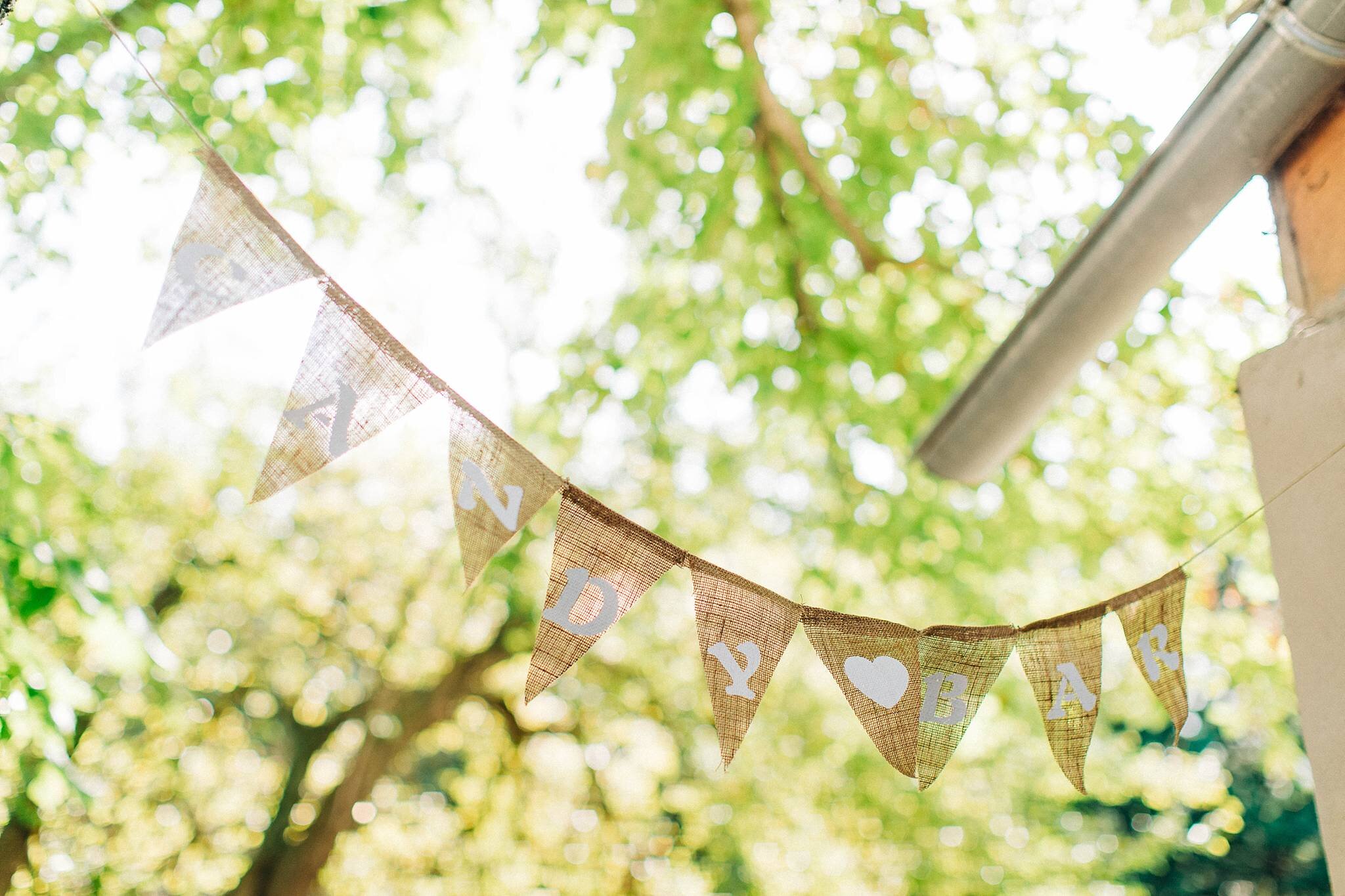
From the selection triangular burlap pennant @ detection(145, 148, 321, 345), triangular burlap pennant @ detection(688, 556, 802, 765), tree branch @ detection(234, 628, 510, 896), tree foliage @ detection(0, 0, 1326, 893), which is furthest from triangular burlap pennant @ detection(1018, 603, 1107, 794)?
tree branch @ detection(234, 628, 510, 896)

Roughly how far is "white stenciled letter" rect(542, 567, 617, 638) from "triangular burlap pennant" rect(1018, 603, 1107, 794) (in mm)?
838

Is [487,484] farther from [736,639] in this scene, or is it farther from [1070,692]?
[1070,692]

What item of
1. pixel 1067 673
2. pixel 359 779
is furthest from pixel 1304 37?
pixel 359 779

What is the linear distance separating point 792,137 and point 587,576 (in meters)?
2.99

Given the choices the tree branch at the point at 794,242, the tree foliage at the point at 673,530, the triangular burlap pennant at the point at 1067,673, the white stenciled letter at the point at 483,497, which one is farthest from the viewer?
the tree branch at the point at 794,242

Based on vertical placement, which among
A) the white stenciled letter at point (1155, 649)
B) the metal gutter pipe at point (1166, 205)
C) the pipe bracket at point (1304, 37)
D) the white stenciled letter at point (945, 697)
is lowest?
the white stenciled letter at point (945, 697)

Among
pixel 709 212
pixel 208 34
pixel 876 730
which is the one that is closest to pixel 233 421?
pixel 208 34

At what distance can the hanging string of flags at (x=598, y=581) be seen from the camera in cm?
142

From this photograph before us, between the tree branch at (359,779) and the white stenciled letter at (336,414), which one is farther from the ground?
the white stenciled letter at (336,414)

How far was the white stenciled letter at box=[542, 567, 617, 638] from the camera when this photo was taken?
1.49m

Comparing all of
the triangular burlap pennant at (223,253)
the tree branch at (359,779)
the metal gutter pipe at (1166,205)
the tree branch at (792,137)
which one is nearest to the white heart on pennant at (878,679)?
the metal gutter pipe at (1166,205)

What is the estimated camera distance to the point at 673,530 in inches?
196

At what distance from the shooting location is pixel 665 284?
13.7 ft

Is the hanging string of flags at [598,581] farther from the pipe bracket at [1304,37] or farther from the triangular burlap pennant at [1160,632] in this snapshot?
the pipe bracket at [1304,37]
